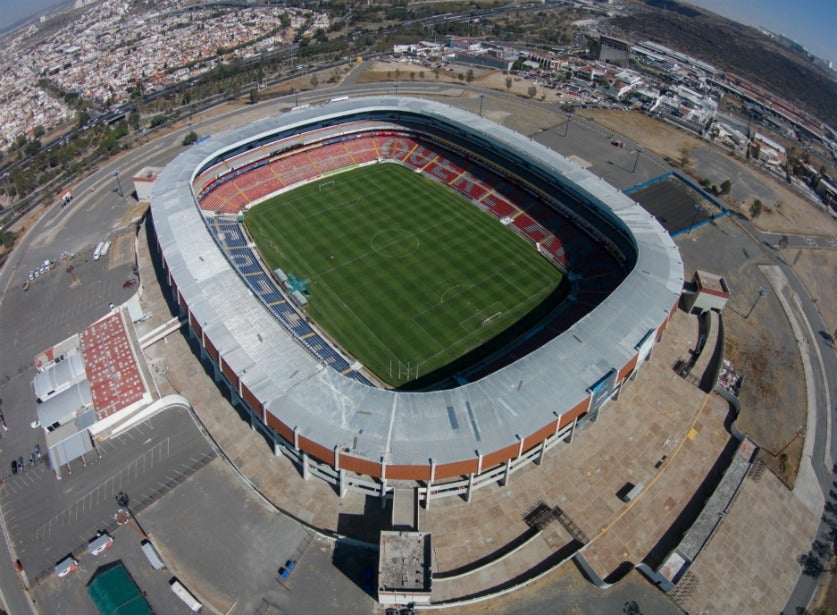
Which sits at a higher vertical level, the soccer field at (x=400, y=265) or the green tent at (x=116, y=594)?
the soccer field at (x=400, y=265)

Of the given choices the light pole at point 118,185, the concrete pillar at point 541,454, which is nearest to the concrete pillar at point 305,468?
the concrete pillar at point 541,454

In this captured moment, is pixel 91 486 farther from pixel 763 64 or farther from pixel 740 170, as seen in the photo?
pixel 763 64

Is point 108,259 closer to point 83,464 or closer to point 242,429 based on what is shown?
point 83,464

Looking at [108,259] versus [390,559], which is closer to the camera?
[390,559]

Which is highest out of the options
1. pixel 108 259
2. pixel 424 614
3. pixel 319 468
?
pixel 108 259

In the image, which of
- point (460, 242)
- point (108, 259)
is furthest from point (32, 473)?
point (460, 242)

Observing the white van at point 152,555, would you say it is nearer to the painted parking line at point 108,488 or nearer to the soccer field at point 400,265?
the painted parking line at point 108,488

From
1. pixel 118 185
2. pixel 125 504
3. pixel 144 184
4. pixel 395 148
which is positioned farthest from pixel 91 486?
pixel 395 148
